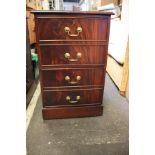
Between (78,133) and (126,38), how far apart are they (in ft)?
3.01

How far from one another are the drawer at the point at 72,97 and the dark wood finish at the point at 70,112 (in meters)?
0.04

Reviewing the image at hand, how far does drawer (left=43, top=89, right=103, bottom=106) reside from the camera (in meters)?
1.12

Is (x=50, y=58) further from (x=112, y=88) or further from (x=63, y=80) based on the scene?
(x=112, y=88)

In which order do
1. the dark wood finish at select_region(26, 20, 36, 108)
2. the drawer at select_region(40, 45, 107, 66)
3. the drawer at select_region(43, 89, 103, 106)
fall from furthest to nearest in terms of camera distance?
the dark wood finish at select_region(26, 20, 36, 108) < the drawer at select_region(43, 89, 103, 106) < the drawer at select_region(40, 45, 107, 66)

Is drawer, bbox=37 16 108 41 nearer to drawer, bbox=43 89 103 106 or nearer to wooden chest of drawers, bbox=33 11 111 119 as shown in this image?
wooden chest of drawers, bbox=33 11 111 119

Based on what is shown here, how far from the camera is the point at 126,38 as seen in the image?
136 centimetres

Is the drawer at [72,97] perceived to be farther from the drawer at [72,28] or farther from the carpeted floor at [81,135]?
the drawer at [72,28]

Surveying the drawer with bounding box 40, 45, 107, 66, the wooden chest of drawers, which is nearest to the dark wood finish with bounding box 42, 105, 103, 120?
the wooden chest of drawers

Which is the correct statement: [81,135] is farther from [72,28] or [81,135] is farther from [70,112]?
[72,28]

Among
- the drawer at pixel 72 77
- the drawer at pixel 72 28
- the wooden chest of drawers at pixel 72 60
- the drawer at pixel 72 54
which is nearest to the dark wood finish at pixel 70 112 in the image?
the wooden chest of drawers at pixel 72 60

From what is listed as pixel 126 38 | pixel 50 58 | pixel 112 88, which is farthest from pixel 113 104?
pixel 50 58

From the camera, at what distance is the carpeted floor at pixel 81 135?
0.90 metres

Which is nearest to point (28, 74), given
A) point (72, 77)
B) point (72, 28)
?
point (72, 77)

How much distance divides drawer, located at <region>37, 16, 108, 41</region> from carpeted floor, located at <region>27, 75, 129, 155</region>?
2.04 feet
